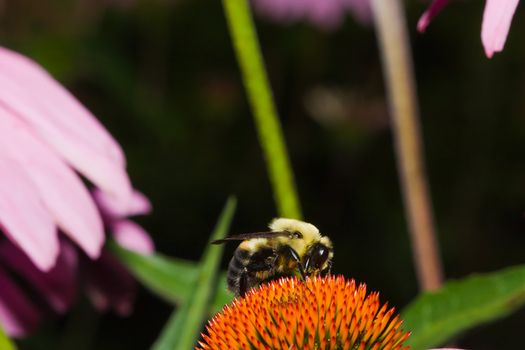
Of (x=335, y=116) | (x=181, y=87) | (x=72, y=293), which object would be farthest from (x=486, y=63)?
(x=72, y=293)

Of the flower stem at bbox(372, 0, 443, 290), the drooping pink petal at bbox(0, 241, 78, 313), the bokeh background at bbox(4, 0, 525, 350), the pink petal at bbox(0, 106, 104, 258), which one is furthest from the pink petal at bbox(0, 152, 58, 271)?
the bokeh background at bbox(4, 0, 525, 350)

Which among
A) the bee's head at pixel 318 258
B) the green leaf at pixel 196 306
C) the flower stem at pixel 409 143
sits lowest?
the green leaf at pixel 196 306

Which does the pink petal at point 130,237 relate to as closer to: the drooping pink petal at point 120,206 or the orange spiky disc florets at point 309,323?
the drooping pink petal at point 120,206

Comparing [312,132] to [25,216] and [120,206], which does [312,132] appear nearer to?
[120,206]

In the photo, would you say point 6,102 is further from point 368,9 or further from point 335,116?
point 368,9

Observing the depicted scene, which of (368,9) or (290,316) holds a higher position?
(368,9)

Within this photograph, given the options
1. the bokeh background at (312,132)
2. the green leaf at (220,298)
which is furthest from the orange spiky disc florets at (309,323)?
the bokeh background at (312,132)
